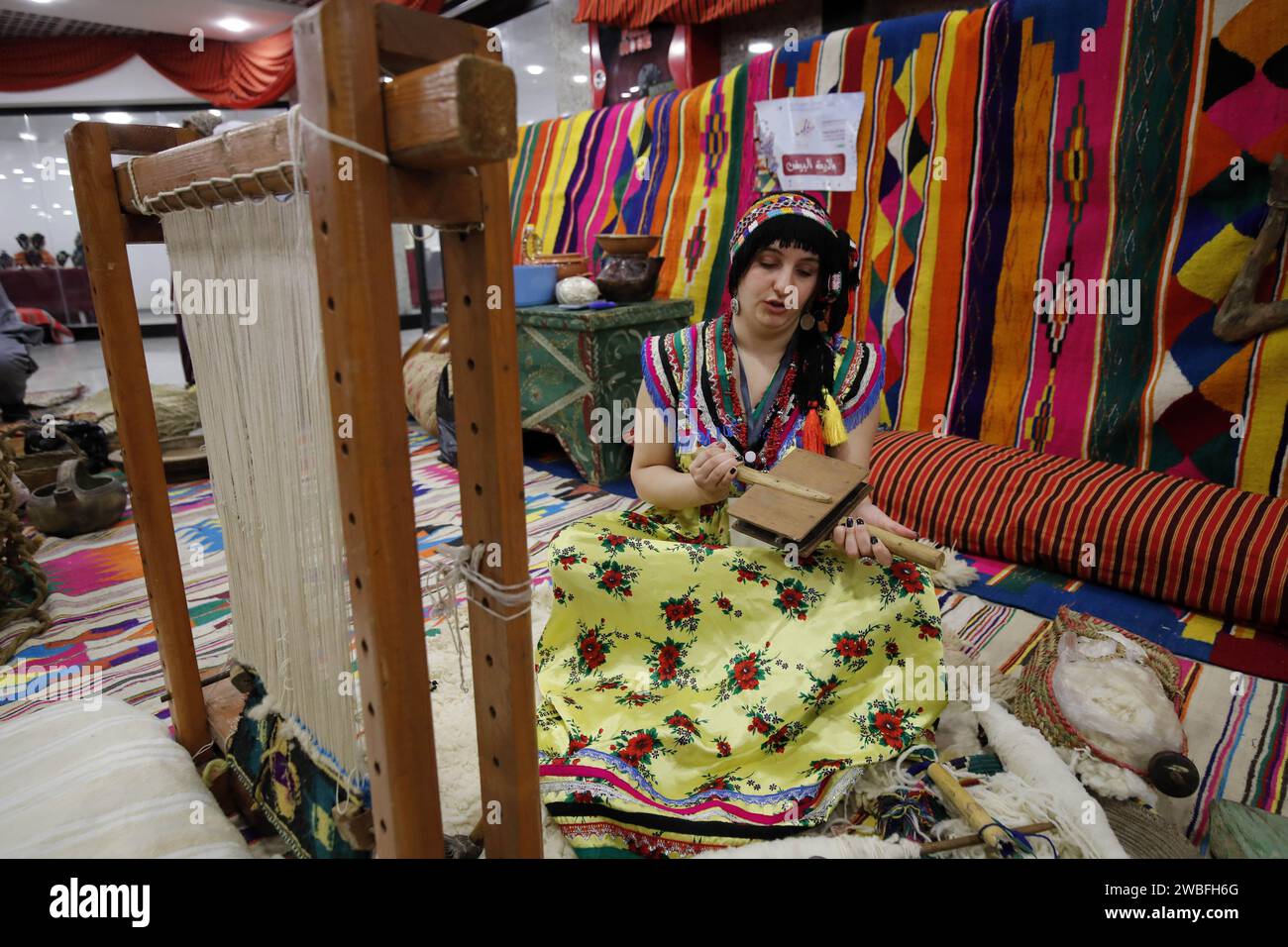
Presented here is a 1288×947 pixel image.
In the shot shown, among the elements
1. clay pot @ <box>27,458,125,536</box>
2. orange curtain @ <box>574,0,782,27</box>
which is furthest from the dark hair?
orange curtain @ <box>574,0,782,27</box>

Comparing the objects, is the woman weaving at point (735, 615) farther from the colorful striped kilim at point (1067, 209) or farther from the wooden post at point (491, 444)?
the colorful striped kilim at point (1067, 209)

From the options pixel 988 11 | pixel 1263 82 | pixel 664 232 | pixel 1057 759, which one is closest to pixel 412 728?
pixel 1057 759

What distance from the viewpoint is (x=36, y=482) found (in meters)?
3.12

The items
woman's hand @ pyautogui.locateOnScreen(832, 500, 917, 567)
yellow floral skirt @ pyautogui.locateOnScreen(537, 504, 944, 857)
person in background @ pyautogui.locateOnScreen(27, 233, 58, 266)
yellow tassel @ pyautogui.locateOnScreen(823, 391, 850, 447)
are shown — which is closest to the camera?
yellow floral skirt @ pyautogui.locateOnScreen(537, 504, 944, 857)

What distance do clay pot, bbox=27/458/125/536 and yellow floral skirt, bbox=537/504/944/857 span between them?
2315 mm

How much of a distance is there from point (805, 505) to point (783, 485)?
2.2 inches

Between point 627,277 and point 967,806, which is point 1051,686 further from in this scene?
point 627,277

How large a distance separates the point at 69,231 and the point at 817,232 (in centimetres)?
1230

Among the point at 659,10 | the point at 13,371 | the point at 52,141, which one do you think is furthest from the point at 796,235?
the point at 52,141

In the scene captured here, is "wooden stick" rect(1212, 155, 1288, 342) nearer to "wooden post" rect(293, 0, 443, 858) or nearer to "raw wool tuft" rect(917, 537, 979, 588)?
"raw wool tuft" rect(917, 537, 979, 588)

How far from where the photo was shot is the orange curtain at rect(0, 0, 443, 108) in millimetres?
7613

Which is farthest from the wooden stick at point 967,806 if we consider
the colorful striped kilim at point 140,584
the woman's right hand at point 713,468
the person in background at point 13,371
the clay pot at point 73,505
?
the person in background at point 13,371

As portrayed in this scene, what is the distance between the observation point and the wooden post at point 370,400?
64 cm

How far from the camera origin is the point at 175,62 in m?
8.02
